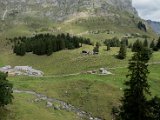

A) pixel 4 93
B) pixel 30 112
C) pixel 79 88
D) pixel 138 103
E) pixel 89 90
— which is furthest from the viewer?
pixel 79 88

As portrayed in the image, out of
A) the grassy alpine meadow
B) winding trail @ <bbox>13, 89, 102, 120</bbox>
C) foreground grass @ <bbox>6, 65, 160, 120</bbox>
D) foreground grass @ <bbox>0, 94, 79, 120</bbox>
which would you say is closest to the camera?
foreground grass @ <bbox>0, 94, 79, 120</bbox>

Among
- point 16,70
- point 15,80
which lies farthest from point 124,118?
point 16,70

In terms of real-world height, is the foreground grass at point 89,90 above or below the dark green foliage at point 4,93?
below

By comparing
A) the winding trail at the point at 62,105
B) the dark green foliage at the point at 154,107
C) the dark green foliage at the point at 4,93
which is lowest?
the winding trail at the point at 62,105

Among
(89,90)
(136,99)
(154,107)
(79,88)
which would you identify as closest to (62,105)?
(79,88)

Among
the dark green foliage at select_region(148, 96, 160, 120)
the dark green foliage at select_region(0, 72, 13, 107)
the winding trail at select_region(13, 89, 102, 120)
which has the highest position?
the dark green foliage at select_region(148, 96, 160, 120)

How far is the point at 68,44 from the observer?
18900 centimetres

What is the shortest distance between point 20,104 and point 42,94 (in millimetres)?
14503

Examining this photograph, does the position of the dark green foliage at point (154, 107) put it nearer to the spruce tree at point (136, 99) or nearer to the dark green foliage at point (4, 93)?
the spruce tree at point (136, 99)

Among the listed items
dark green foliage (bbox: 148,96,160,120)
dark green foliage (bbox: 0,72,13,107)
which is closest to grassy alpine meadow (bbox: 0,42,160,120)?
dark green foliage (bbox: 0,72,13,107)

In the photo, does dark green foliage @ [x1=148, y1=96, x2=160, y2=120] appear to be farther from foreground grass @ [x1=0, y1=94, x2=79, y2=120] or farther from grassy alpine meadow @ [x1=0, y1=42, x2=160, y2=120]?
grassy alpine meadow @ [x1=0, y1=42, x2=160, y2=120]

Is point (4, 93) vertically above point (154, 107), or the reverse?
point (154, 107)

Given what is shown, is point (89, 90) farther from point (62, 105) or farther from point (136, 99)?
point (136, 99)

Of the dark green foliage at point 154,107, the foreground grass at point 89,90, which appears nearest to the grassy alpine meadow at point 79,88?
the foreground grass at point 89,90
